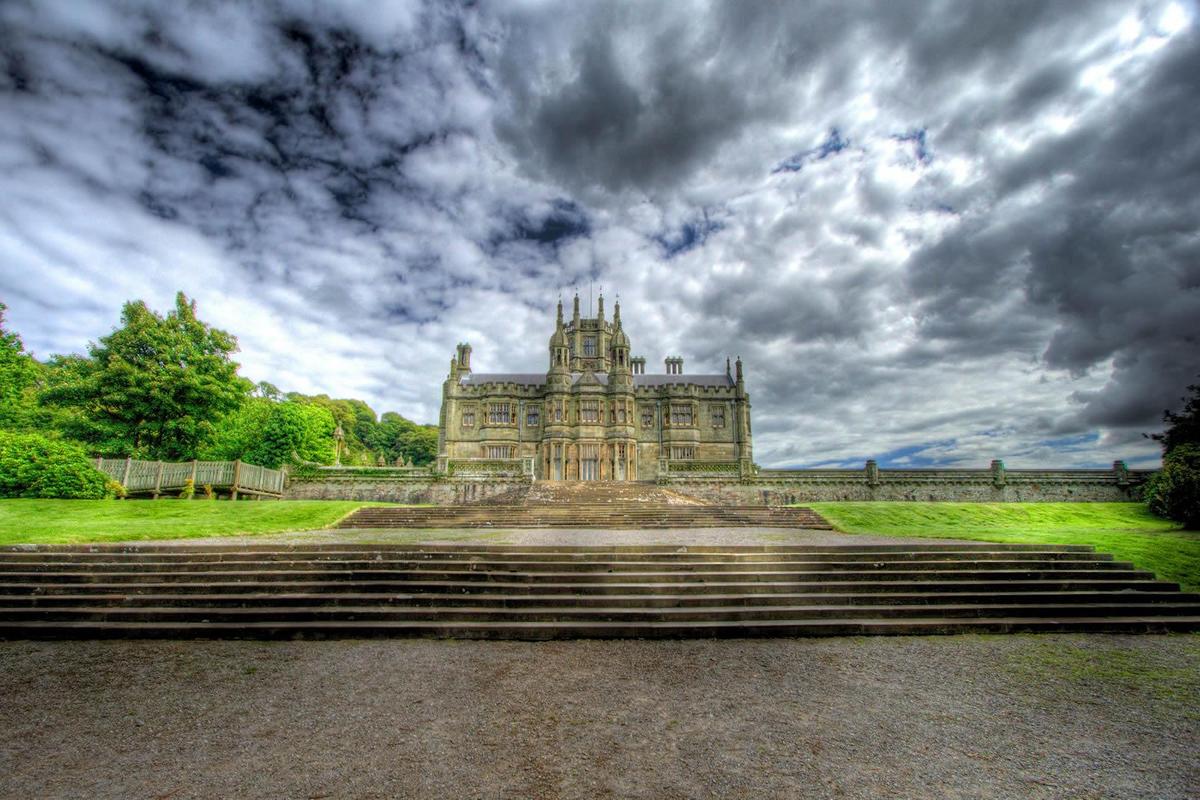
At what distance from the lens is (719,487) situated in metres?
35.6

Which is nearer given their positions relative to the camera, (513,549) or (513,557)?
(513,557)

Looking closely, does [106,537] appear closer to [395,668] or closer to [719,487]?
[395,668]

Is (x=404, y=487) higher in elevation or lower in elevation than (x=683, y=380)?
lower

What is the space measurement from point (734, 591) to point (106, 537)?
598 inches

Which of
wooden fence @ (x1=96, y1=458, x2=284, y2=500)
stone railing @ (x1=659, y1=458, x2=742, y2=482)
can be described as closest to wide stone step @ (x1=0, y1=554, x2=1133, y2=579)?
wooden fence @ (x1=96, y1=458, x2=284, y2=500)

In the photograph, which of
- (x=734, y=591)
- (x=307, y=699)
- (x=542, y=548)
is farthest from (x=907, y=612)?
(x=307, y=699)

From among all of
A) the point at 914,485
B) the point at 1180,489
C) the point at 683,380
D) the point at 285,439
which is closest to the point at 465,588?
the point at 1180,489

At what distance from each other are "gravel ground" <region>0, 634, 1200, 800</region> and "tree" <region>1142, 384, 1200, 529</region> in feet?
51.2

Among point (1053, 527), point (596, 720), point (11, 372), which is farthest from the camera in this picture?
point (11, 372)

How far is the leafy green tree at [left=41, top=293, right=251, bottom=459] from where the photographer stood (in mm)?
28406

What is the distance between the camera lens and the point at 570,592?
977cm

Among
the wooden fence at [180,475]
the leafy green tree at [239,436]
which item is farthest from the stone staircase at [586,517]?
the leafy green tree at [239,436]

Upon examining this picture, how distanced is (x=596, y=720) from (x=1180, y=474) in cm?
2580

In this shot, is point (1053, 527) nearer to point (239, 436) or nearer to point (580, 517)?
point (580, 517)
